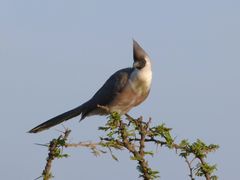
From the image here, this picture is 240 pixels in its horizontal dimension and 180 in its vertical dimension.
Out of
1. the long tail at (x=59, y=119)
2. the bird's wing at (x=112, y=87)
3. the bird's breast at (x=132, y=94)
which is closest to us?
the long tail at (x=59, y=119)

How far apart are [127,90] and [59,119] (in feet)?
3.68

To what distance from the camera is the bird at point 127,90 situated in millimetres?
8297

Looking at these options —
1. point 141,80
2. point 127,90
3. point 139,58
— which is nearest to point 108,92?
point 127,90

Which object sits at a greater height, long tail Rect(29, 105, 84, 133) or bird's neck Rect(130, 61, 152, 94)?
bird's neck Rect(130, 61, 152, 94)

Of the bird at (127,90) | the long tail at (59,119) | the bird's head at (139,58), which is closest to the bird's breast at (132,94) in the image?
the bird at (127,90)

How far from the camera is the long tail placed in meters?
7.06

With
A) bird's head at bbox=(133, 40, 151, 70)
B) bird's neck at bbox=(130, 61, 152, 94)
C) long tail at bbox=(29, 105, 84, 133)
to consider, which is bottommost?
long tail at bbox=(29, 105, 84, 133)

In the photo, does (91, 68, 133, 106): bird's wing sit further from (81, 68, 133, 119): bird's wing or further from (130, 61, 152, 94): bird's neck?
(130, 61, 152, 94): bird's neck

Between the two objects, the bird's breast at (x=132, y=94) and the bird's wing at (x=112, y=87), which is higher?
the bird's wing at (x=112, y=87)

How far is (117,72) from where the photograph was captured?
8.66 meters

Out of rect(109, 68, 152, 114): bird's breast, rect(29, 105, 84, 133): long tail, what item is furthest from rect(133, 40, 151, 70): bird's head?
rect(29, 105, 84, 133): long tail

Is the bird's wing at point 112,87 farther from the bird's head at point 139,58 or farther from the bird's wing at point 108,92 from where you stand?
the bird's head at point 139,58

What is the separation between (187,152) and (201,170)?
243 mm

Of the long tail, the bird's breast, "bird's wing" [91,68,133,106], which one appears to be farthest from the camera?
"bird's wing" [91,68,133,106]
